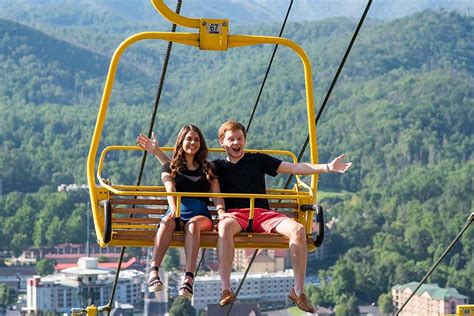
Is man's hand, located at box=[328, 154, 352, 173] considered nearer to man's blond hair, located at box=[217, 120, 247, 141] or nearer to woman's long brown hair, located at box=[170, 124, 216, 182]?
man's blond hair, located at box=[217, 120, 247, 141]

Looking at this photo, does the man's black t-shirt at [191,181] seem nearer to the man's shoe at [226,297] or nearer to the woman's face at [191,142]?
the woman's face at [191,142]

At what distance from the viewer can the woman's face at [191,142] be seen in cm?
743

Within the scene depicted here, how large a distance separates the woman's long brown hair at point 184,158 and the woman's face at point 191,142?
0.01m

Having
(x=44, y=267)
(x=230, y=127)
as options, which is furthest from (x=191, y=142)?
(x=44, y=267)

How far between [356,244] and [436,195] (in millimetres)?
7926

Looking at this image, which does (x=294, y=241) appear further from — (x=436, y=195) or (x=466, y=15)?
(x=466, y=15)

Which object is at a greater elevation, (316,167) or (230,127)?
(230,127)

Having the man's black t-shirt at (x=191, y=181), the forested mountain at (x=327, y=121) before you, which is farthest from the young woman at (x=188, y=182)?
the forested mountain at (x=327, y=121)

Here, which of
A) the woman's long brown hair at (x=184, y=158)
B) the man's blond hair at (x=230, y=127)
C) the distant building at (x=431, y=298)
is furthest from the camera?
the distant building at (x=431, y=298)

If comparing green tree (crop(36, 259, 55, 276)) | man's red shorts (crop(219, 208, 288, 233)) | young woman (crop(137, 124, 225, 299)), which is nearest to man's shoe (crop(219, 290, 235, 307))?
young woman (crop(137, 124, 225, 299))

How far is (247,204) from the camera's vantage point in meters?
7.48

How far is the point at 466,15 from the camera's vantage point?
533 feet

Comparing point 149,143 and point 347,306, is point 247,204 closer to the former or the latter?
point 149,143

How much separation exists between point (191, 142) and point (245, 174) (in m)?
0.26
